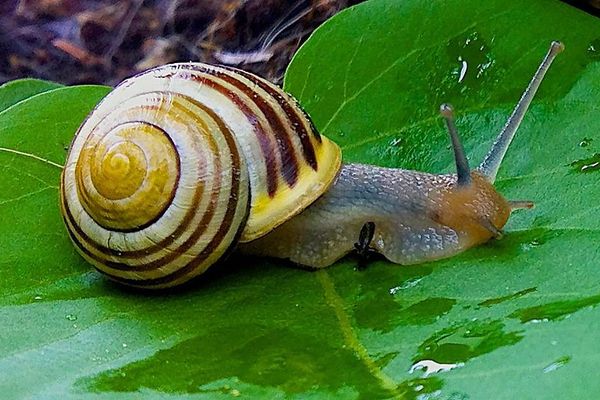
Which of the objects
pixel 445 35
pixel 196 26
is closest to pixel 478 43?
pixel 445 35

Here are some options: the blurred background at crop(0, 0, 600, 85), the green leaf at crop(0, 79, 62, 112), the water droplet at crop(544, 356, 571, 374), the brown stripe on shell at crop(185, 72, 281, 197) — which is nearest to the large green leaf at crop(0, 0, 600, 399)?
the water droplet at crop(544, 356, 571, 374)

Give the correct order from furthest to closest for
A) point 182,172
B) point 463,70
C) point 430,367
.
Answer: point 463,70, point 182,172, point 430,367

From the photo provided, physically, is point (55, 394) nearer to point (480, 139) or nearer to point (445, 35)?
point (480, 139)

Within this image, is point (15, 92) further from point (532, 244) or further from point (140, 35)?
point (532, 244)

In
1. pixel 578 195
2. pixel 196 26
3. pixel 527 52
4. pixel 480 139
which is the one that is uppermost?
pixel 196 26

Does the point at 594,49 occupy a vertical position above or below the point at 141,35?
below

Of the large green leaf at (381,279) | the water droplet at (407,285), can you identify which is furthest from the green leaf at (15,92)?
the water droplet at (407,285)

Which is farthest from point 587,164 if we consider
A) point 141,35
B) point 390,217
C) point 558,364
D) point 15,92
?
point 141,35
